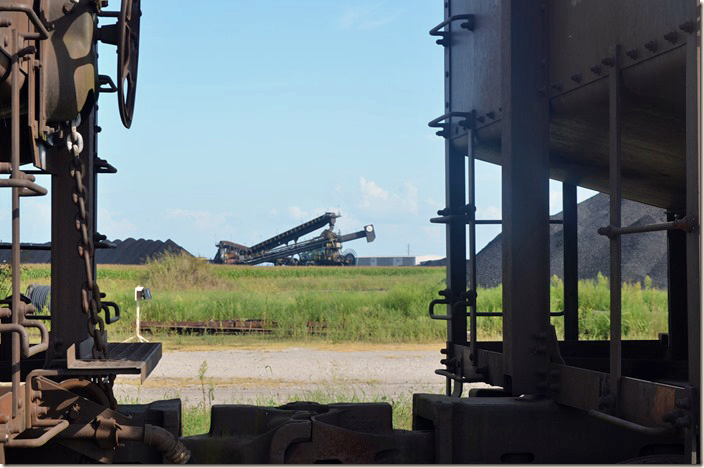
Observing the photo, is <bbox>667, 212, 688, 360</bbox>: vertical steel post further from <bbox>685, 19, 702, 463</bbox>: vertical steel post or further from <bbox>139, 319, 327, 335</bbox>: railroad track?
<bbox>139, 319, 327, 335</bbox>: railroad track

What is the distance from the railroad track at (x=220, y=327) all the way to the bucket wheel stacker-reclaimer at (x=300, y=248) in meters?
39.1

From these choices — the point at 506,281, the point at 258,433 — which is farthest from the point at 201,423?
the point at 506,281

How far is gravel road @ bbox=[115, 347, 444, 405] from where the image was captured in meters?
11.9

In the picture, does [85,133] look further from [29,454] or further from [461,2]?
[461,2]

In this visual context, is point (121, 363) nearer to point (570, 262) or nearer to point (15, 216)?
point (15, 216)

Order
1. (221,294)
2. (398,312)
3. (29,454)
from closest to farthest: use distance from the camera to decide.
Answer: (29,454)
(398,312)
(221,294)

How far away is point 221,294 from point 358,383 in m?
15.3

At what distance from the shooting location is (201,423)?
28.0ft

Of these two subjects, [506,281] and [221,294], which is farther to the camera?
[221,294]

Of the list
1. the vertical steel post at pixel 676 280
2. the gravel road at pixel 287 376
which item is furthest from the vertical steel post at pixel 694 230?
the gravel road at pixel 287 376

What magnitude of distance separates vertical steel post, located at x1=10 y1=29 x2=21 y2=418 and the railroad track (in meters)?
16.7

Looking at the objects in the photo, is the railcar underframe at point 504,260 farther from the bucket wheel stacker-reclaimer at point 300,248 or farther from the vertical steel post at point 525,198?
the bucket wheel stacker-reclaimer at point 300,248

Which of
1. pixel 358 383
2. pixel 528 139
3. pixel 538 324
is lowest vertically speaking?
pixel 358 383

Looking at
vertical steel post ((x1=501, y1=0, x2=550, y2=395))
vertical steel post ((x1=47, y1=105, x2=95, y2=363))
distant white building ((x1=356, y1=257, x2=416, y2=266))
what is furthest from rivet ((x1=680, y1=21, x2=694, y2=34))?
distant white building ((x1=356, y1=257, x2=416, y2=266))
